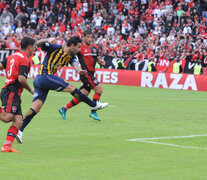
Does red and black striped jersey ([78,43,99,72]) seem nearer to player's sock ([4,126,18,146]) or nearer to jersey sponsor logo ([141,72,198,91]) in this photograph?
player's sock ([4,126,18,146])

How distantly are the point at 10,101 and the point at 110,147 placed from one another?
2071mm

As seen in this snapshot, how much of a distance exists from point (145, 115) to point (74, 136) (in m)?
4.71

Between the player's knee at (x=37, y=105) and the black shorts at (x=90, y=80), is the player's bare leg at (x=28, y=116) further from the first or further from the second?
the black shorts at (x=90, y=80)

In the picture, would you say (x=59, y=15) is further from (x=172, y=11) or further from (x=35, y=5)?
(x=172, y=11)

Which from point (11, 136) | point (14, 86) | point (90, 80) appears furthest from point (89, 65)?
point (11, 136)

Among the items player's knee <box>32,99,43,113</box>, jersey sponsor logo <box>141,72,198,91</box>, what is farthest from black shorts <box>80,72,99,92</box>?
jersey sponsor logo <box>141,72,198,91</box>

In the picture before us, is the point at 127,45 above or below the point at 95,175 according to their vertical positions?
below

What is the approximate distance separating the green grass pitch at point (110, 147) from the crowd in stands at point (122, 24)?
1467 cm

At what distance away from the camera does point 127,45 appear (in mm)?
34250

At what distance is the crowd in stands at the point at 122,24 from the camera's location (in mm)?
32250

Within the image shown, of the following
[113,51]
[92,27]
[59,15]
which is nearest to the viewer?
[113,51]

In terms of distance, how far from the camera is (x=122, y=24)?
37.2 metres

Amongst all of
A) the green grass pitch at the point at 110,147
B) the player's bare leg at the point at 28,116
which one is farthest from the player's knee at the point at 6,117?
the player's bare leg at the point at 28,116

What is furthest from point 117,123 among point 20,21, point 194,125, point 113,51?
point 20,21
